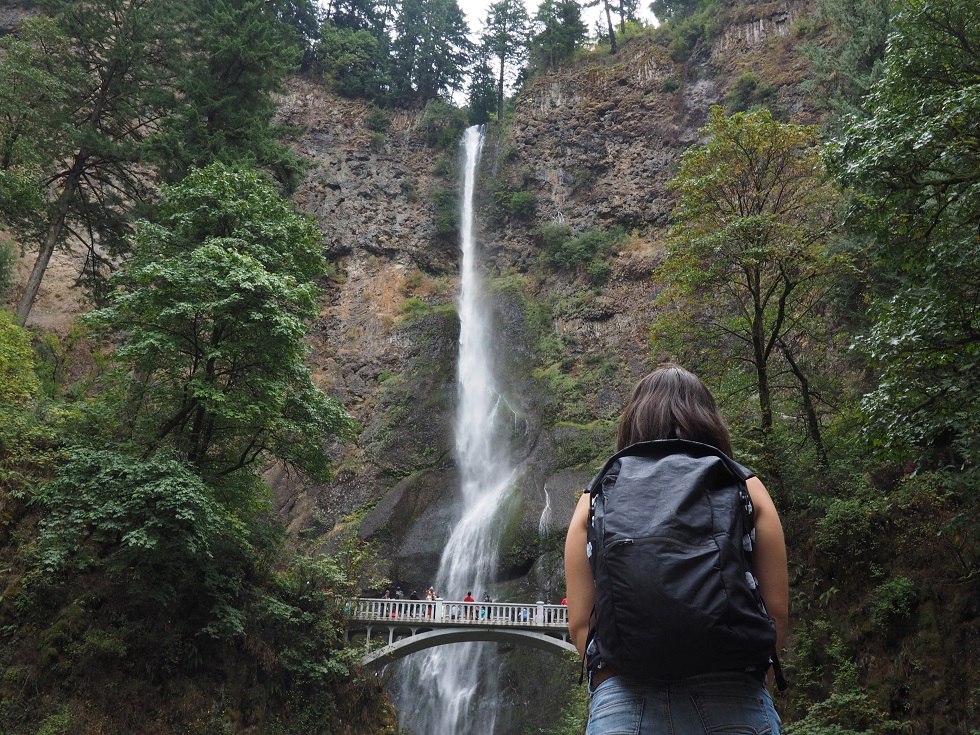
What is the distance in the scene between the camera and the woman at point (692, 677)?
A: 1.72 meters

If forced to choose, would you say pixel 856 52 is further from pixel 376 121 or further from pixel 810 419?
pixel 376 121

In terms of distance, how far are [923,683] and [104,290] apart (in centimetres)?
1924

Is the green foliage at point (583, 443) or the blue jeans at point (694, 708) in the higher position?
the green foliage at point (583, 443)

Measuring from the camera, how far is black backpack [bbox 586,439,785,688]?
1681mm

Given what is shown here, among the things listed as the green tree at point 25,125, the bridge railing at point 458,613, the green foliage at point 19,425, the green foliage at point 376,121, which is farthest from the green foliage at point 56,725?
the green foliage at point 376,121

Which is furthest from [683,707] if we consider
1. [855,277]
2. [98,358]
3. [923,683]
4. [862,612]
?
[98,358]

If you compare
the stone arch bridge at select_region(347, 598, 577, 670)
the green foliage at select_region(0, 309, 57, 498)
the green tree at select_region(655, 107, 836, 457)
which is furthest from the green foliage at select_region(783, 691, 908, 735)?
the green foliage at select_region(0, 309, 57, 498)

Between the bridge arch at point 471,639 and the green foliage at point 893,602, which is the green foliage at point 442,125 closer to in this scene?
the bridge arch at point 471,639

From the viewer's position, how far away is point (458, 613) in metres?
20.8

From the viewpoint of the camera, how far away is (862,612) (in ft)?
34.6

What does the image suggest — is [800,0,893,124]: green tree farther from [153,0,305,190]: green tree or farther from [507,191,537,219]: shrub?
[507,191,537,219]: shrub

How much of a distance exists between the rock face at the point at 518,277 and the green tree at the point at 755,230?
10.7 metres

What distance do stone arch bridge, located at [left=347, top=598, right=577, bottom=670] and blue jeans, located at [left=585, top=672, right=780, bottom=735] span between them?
18.9 metres

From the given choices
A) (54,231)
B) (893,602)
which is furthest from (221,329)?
(893,602)
